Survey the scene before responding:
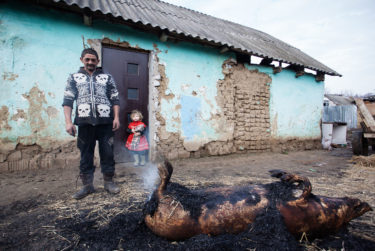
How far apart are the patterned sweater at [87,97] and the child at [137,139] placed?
1834 mm

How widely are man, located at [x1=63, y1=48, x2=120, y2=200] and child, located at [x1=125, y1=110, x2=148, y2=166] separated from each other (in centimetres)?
168

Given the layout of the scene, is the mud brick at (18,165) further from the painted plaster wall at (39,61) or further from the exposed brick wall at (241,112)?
the exposed brick wall at (241,112)

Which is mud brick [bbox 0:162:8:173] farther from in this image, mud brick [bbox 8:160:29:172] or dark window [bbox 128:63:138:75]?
dark window [bbox 128:63:138:75]

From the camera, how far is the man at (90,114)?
2.36m

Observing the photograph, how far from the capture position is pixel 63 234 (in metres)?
1.58

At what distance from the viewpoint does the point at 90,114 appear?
2.36 metres

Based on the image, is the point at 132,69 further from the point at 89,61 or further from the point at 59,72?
the point at 89,61

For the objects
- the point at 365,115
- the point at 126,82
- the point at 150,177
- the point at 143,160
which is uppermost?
the point at 126,82

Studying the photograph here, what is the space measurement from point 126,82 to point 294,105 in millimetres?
6048

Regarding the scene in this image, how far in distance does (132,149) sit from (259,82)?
4567 mm

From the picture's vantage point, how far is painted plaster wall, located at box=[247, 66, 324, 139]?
6.70 metres

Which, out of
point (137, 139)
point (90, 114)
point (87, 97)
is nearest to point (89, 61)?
point (87, 97)

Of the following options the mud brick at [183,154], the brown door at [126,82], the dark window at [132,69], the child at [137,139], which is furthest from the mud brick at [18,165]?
the mud brick at [183,154]

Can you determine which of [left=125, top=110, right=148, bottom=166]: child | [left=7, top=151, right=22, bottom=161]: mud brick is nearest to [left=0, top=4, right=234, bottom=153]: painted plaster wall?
[left=7, top=151, right=22, bottom=161]: mud brick
